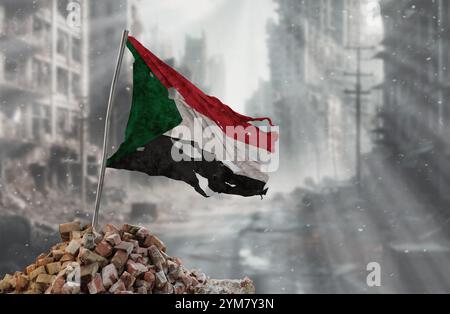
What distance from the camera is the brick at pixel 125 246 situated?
553 centimetres

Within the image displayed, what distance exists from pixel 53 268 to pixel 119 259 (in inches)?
35.3

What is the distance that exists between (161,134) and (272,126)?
62.1 inches

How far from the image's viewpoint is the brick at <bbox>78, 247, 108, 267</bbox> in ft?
17.5

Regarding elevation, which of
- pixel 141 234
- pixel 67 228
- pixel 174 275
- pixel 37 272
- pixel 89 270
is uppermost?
pixel 67 228

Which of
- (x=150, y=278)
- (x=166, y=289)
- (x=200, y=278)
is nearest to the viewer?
(x=150, y=278)

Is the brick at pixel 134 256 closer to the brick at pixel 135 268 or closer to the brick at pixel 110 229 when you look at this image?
the brick at pixel 135 268

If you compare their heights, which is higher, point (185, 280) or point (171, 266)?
point (171, 266)

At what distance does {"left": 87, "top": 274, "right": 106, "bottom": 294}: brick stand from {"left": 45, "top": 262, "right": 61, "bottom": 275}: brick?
0.59 meters

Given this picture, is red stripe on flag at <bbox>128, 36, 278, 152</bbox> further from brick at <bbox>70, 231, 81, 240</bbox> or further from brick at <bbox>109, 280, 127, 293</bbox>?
brick at <bbox>109, 280, 127, 293</bbox>

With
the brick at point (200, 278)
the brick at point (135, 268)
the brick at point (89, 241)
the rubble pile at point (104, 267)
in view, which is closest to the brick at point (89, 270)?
the rubble pile at point (104, 267)

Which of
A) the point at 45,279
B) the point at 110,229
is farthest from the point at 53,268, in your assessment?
the point at 110,229

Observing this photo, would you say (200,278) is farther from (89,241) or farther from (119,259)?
(89,241)

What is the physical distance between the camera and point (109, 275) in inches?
209

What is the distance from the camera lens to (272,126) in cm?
629
